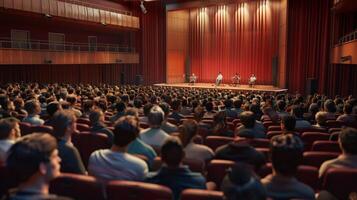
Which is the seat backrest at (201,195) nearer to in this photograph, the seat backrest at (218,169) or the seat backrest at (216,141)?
the seat backrest at (218,169)

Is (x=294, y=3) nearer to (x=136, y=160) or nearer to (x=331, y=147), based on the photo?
(x=331, y=147)

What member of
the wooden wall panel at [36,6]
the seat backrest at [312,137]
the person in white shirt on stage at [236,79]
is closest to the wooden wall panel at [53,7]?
the wooden wall panel at [36,6]

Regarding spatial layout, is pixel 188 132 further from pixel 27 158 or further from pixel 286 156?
pixel 27 158

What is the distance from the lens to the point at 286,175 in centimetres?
257

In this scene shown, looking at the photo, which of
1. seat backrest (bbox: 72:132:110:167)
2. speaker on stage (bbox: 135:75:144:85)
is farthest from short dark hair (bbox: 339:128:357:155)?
speaker on stage (bbox: 135:75:144:85)

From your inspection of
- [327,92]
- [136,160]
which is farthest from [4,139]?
[327,92]

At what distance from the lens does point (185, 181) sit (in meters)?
2.68

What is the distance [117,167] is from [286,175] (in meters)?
1.43

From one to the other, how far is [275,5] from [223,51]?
4.86 metres

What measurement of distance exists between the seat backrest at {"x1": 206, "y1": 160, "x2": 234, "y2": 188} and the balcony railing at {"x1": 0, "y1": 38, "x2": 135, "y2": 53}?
639 inches

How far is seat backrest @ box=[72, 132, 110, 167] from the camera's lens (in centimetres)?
432

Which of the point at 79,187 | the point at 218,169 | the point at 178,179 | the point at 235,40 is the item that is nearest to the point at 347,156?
the point at 218,169

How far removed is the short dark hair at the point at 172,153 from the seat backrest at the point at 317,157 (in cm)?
183

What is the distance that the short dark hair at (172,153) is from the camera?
2646mm
